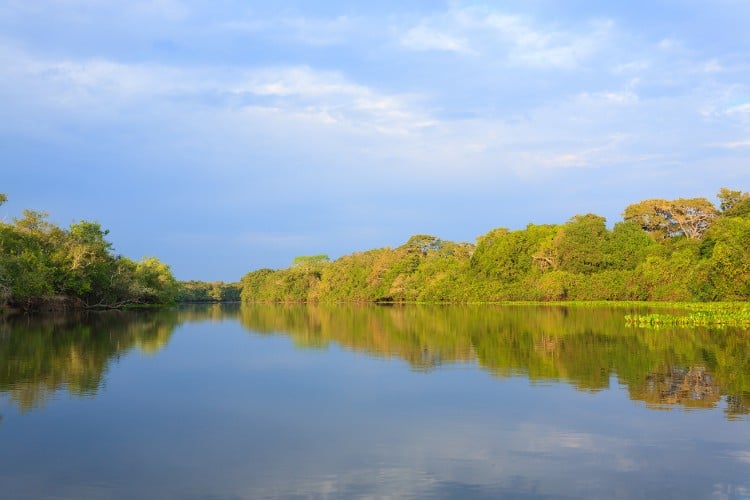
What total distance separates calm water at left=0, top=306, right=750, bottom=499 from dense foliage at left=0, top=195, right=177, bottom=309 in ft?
99.9

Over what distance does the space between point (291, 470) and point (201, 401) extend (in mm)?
5579

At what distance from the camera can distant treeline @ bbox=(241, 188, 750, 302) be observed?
44.3m

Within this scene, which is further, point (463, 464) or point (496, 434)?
point (496, 434)

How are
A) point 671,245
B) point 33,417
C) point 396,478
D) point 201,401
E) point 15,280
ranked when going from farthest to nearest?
point 671,245, point 15,280, point 201,401, point 33,417, point 396,478

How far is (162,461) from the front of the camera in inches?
326

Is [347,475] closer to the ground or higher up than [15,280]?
closer to the ground

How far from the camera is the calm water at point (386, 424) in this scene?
7309 millimetres

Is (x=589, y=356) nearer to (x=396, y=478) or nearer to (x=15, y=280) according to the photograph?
(x=396, y=478)

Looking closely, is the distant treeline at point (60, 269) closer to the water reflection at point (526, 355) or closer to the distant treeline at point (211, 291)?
the water reflection at point (526, 355)

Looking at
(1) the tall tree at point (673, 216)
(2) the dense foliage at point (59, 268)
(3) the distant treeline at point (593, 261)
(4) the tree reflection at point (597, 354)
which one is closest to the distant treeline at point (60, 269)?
(2) the dense foliage at point (59, 268)

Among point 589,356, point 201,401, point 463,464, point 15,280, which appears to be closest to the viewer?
point 463,464

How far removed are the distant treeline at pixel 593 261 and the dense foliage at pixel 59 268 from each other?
4036 centimetres

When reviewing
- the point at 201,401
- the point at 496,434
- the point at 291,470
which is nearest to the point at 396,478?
the point at 291,470

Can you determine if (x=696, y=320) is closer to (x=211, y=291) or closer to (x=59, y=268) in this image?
(x=59, y=268)
